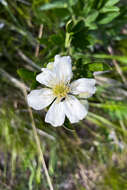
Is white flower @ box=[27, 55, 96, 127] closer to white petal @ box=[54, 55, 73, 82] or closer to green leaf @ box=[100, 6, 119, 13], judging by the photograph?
white petal @ box=[54, 55, 73, 82]

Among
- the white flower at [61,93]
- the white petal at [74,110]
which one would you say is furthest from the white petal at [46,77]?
the white petal at [74,110]

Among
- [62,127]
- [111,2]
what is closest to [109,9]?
[111,2]

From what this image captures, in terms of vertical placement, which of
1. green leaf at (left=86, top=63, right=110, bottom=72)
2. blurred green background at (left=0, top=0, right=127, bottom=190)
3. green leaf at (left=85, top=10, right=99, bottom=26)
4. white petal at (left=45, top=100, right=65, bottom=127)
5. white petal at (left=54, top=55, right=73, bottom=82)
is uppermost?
white petal at (left=54, top=55, right=73, bottom=82)

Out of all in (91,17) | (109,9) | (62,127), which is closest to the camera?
(109,9)

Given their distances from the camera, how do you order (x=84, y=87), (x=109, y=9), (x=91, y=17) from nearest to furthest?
(x=84, y=87) < (x=109, y=9) < (x=91, y=17)

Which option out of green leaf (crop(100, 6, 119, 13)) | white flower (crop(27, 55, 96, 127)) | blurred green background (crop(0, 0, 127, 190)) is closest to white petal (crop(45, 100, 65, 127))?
white flower (crop(27, 55, 96, 127))

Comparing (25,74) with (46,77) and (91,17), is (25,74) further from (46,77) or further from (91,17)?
(91,17)

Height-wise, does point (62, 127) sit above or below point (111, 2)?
below

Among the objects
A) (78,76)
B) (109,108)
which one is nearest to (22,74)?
(78,76)
